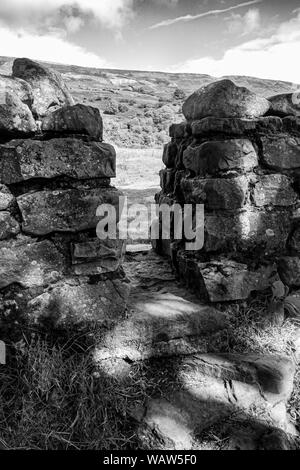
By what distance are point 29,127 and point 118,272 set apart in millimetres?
1108

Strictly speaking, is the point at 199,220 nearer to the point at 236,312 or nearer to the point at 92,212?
the point at 236,312

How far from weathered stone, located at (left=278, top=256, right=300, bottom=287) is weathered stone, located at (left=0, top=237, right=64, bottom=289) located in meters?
1.79

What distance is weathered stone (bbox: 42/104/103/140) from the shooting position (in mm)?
2299

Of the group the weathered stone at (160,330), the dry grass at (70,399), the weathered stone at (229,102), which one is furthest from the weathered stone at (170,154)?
the dry grass at (70,399)

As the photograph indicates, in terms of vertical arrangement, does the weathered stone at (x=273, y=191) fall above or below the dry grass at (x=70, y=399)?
above

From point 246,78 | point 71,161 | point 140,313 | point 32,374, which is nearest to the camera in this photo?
point 32,374

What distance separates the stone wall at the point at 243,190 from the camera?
287cm

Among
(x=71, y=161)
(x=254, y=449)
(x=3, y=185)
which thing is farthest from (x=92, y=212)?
(x=254, y=449)

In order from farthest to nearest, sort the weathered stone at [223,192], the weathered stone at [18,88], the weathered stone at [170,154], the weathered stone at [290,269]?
the weathered stone at [170,154]
the weathered stone at [290,269]
the weathered stone at [223,192]
the weathered stone at [18,88]

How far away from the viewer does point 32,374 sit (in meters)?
2.17

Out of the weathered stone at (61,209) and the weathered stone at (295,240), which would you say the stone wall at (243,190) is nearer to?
the weathered stone at (295,240)

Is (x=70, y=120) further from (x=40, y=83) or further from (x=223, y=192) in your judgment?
(x=223, y=192)

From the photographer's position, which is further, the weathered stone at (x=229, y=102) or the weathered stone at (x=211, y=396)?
the weathered stone at (x=229, y=102)

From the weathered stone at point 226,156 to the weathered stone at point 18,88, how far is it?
51.6 inches
